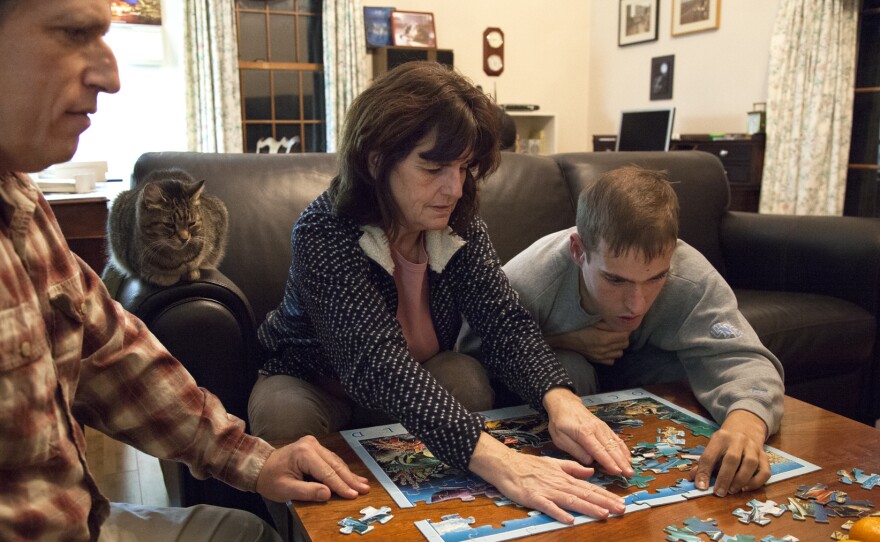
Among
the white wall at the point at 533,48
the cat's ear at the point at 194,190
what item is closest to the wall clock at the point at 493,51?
the white wall at the point at 533,48

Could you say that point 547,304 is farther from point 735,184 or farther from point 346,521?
point 735,184

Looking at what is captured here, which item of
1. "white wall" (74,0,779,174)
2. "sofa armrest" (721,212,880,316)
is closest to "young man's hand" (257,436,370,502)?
"sofa armrest" (721,212,880,316)

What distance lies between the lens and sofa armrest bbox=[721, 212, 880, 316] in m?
2.42

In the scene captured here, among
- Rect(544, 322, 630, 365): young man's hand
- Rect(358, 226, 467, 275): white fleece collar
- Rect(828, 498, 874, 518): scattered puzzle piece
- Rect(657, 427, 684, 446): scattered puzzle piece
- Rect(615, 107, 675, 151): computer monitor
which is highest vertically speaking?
Rect(615, 107, 675, 151): computer monitor

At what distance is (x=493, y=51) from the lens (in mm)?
6527

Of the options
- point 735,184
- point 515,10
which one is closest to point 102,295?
point 735,184

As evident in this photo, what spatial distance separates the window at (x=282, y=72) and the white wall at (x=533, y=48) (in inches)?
35.5

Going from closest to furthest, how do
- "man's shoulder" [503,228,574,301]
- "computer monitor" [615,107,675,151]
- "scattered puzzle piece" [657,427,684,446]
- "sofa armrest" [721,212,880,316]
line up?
"scattered puzzle piece" [657,427,684,446] < "man's shoulder" [503,228,574,301] < "sofa armrest" [721,212,880,316] < "computer monitor" [615,107,675,151]

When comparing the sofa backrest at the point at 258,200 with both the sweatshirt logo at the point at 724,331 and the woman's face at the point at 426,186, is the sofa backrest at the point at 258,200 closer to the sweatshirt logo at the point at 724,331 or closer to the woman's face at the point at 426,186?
the woman's face at the point at 426,186

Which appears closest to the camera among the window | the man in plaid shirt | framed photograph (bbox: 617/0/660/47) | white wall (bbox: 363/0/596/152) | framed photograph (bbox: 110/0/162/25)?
the man in plaid shirt

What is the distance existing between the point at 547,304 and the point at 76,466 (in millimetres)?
1174

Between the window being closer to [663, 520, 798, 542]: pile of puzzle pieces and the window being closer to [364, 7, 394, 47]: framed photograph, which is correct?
[364, 7, 394, 47]: framed photograph

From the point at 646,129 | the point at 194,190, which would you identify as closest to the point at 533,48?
the point at 646,129

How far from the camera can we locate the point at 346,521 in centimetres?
100
